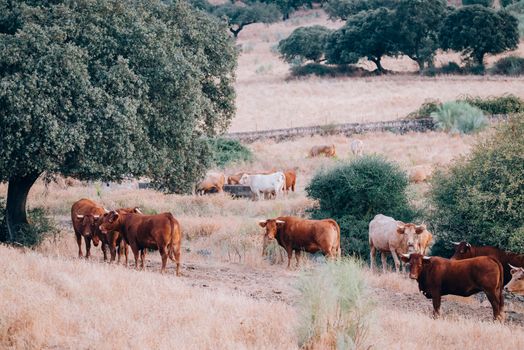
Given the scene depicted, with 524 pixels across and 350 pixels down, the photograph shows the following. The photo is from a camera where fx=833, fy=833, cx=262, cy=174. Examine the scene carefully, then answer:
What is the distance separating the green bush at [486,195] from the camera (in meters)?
19.2

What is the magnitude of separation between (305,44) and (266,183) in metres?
47.8

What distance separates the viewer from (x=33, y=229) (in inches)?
811

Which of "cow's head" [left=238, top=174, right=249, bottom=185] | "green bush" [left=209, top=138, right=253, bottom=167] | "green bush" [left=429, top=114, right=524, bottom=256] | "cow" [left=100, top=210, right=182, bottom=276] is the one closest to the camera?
"cow" [left=100, top=210, right=182, bottom=276]

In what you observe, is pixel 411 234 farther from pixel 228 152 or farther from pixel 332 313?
pixel 228 152

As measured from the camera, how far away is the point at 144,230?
17531mm

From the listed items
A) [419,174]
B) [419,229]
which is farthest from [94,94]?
[419,174]

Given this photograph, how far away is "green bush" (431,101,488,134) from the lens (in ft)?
146

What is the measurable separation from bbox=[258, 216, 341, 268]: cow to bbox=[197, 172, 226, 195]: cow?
11705 millimetres

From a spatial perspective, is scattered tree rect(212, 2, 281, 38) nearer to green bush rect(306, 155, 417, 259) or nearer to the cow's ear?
green bush rect(306, 155, 417, 259)

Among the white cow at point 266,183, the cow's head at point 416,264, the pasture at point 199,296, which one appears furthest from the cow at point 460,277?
the white cow at point 266,183

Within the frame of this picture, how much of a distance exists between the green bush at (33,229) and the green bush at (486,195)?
9.80 meters

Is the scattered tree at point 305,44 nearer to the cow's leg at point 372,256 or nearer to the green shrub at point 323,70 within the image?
the green shrub at point 323,70

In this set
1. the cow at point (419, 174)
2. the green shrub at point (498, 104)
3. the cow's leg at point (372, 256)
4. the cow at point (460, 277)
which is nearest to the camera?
the cow at point (460, 277)

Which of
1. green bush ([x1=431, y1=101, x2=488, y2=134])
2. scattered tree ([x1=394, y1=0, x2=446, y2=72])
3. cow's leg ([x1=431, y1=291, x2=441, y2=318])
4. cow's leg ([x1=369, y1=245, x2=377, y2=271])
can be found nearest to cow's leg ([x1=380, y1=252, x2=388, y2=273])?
cow's leg ([x1=369, y1=245, x2=377, y2=271])
